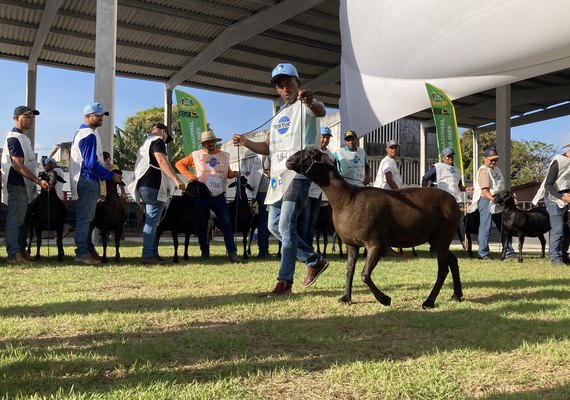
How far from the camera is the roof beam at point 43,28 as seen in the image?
1966cm

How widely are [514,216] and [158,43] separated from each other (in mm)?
19019

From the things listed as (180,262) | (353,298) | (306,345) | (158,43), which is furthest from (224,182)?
(158,43)

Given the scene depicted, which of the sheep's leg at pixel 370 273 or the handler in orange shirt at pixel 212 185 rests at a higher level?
the handler in orange shirt at pixel 212 185

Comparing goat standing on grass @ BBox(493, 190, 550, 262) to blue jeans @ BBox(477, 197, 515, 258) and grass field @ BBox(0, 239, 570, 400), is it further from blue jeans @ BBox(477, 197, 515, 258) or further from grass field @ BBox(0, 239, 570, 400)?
grass field @ BBox(0, 239, 570, 400)

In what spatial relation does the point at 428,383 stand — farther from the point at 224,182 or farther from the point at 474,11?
the point at 474,11

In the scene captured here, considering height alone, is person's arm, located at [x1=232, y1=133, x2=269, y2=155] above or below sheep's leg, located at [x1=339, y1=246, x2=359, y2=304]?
above

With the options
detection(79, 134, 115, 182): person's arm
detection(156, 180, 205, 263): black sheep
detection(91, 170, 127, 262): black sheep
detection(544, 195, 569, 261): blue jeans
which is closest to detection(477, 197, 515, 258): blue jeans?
detection(544, 195, 569, 261): blue jeans

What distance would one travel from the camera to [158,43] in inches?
933

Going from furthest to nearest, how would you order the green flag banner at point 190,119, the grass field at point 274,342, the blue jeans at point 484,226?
the green flag banner at point 190,119
the blue jeans at point 484,226
the grass field at point 274,342

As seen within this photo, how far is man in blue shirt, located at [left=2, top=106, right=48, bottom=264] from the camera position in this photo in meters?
7.21

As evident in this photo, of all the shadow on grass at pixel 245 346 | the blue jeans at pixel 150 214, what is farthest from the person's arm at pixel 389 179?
the shadow on grass at pixel 245 346

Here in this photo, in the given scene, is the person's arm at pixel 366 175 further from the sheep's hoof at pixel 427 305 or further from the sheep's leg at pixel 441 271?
the sheep's hoof at pixel 427 305

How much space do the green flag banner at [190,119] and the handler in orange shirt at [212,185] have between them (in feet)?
25.6

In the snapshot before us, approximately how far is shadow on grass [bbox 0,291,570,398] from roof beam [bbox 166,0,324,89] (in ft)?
56.2
